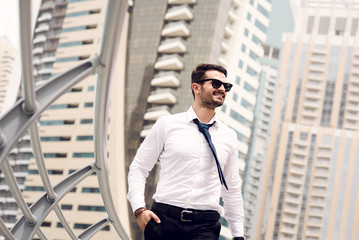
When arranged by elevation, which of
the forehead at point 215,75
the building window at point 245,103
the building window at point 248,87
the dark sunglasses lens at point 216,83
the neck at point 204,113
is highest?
the building window at point 248,87

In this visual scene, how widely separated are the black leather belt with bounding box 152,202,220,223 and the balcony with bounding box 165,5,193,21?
173 feet

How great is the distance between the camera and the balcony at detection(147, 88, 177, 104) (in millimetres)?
51875

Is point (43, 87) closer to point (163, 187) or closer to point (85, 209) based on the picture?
point (163, 187)

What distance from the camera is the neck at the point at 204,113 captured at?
2379 mm

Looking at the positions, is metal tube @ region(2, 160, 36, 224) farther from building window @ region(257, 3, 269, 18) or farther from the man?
building window @ region(257, 3, 269, 18)

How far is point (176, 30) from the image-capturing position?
53500 mm

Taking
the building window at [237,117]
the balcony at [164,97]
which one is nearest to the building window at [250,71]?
the building window at [237,117]

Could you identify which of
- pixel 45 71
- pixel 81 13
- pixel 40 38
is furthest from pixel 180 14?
pixel 40 38

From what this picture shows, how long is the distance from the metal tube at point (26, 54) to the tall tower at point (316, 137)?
7746 cm

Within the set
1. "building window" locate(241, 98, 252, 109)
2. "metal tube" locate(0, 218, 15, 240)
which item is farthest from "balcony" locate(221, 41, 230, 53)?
"metal tube" locate(0, 218, 15, 240)

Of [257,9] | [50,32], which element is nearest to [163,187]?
[257,9]

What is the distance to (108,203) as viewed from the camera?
311 centimetres

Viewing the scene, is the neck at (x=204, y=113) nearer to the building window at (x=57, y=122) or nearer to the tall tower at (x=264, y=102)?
the building window at (x=57, y=122)

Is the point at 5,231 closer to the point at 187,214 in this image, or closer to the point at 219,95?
the point at 187,214
